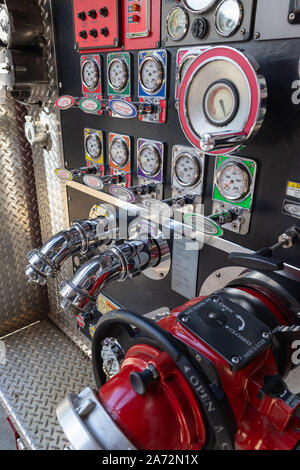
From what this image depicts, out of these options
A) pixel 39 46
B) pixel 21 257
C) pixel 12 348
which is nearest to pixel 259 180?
pixel 39 46

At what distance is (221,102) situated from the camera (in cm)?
78

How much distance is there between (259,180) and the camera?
0.81m

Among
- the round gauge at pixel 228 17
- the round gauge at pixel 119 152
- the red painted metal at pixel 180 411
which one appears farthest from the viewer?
the round gauge at pixel 119 152

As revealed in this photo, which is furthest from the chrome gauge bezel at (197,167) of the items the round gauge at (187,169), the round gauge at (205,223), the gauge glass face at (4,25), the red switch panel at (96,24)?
the gauge glass face at (4,25)

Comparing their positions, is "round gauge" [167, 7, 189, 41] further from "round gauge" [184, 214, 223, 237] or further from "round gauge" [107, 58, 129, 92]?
"round gauge" [184, 214, 223, 237]

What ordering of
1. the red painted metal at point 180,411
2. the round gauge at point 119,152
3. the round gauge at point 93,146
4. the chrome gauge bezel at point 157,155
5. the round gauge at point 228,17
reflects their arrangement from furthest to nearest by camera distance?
the round gauge at point 93,146, the round gauge at point 119,152, the chrome gauge bezel at point 157,155, the round gauge at point 228,17, the red painted metal at point 180,411

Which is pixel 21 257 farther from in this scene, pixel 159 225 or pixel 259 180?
pixel 259 180

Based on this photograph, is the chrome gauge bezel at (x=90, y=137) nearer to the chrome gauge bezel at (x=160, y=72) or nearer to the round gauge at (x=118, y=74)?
the round gauge at (x=118, y=74)

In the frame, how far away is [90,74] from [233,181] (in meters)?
0.68

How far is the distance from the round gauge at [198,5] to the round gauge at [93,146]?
54cm

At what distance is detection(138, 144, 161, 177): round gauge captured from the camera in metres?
1.05

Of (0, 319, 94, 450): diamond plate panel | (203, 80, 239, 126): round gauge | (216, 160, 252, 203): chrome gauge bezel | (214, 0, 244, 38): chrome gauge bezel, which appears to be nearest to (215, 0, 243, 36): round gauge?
(214, 0, 244, 38): chrome gauge bezel

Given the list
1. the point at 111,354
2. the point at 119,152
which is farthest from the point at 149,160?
the point at 111,354

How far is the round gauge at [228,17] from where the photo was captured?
75cm
